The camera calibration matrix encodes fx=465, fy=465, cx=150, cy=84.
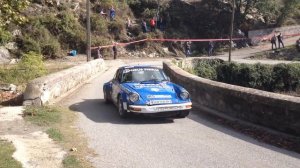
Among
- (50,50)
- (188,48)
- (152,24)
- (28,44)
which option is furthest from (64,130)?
(152,24)

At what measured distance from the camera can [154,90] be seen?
12.4 meters

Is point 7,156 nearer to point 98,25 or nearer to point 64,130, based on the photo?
point 64,130

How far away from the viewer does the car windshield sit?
13.5 meters

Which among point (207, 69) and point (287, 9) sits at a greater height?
point (287, 9)

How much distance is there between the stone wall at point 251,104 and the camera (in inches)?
391

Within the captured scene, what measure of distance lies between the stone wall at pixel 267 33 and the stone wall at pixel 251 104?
39538 mm

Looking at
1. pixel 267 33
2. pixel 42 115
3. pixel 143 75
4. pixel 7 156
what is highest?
pixel 267 33

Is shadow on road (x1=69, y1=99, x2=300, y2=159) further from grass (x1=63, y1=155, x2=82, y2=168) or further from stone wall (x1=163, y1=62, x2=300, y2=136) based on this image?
grass (x1=63, y1=155, x2=82, y2=168)

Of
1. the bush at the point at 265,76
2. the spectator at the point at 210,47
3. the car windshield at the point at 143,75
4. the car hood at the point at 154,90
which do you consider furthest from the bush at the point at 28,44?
the car hood at the point at 154,90

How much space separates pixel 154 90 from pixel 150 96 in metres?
0.35

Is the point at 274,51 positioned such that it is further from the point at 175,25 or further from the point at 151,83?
the point at 151,83

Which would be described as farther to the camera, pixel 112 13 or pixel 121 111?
pixel 112 13

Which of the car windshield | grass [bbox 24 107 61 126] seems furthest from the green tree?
grass [bbox 24 107 61 126]

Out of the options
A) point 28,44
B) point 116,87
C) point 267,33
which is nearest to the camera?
point 116,87
